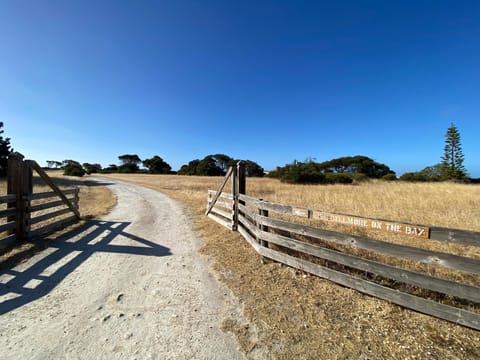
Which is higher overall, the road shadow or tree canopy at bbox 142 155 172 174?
tree canopy at bbox 142 155 172 174

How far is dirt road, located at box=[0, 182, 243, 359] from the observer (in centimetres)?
221

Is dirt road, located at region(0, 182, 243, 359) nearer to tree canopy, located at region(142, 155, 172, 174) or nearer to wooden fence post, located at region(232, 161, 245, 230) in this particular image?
wooden fence post, located at region(232, 161, 245, 230)

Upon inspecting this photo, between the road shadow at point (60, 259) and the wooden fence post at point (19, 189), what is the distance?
928 mm

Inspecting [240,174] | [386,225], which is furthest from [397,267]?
[240,174]

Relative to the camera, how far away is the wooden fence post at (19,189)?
5262mm

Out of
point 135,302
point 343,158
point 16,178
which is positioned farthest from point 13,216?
point 343,158

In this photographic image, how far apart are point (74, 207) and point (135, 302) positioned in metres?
6.44

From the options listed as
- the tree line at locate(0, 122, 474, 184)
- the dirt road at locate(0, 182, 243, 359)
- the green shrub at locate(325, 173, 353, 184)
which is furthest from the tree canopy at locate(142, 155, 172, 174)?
the dirt road at locate(0, 182, 243, 359)

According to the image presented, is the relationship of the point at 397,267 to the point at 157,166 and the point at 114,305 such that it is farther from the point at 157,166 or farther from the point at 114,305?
the point at 157,166

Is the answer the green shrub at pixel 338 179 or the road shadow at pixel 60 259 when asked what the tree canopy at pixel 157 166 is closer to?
the green shrub at pixel 338 179

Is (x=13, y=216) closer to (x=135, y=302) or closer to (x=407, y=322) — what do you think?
(x=135, y=302)

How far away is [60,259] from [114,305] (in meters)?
2.53

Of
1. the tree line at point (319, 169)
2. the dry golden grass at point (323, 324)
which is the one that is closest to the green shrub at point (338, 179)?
the tree line at point (319, 169)

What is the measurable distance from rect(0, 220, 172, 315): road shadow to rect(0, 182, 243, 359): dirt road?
0.02m
